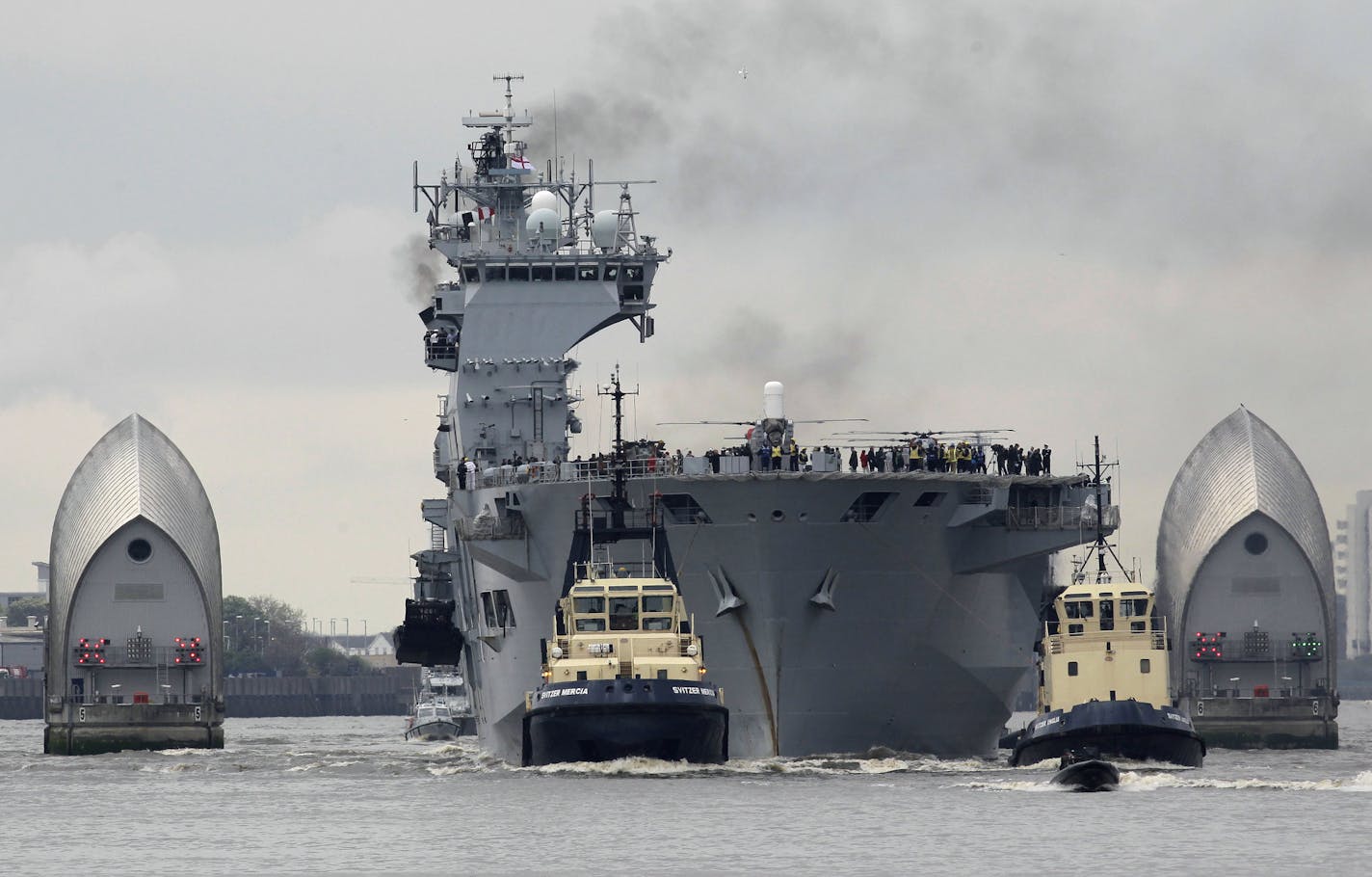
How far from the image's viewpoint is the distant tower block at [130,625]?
9994 cm

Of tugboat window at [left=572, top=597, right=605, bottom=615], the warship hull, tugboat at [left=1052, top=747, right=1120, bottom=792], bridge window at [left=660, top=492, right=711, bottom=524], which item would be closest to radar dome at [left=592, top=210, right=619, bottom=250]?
the warship hull

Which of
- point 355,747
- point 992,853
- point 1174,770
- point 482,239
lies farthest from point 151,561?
point 992,853

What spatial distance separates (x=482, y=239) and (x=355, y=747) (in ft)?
86.0

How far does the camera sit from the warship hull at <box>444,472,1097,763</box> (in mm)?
70875

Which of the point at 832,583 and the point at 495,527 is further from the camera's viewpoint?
the point at 495,527

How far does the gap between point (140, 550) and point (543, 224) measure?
23551mm

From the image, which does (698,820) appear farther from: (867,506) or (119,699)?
(119,699)

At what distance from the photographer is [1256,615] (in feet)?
339

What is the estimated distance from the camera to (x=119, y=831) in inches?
2275

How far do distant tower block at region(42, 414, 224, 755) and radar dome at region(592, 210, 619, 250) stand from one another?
23267 millimetres

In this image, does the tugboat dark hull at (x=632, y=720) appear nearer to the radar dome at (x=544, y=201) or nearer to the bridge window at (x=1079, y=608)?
the bridge window at (x=1079, y=608)

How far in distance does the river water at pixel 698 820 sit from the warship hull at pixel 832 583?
133 cm

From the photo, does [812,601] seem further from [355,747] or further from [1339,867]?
[355,747]

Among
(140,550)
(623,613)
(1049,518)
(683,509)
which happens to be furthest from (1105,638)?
(140,550)
